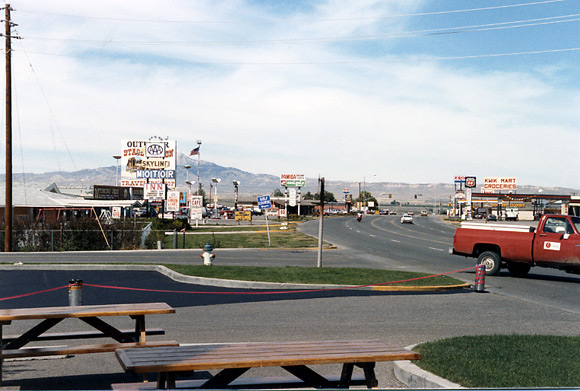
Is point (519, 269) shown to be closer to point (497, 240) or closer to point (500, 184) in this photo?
point (497, 240)

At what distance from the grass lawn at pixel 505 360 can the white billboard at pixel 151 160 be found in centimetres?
4854

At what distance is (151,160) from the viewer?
56.3m

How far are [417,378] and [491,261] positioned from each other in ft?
46.7

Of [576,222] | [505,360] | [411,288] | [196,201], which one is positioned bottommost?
[411,288]

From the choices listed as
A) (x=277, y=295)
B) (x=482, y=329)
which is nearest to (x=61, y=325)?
(x=277, y=295)

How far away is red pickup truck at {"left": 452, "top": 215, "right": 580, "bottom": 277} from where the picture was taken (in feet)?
59.8

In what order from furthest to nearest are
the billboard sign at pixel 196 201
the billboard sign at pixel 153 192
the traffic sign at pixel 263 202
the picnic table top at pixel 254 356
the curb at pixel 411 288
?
the billboard sign at pixel 196 201
the billboard sign at pixel 153 192
the traffic sign at pixel 263 202
the curb at pixel 411 288
the picnic table top at pixel 254 356

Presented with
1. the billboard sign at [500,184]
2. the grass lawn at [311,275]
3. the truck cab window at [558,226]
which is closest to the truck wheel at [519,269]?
the truck cab window at [558,226]

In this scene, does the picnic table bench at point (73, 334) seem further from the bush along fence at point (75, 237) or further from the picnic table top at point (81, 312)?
the bush along fence at point (75, 237)

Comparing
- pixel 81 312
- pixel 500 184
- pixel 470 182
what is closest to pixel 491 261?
pixel 81 312

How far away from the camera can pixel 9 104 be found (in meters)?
31.8

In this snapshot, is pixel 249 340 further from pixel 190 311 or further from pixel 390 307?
pixel 390 307

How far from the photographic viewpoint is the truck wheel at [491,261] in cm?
1983

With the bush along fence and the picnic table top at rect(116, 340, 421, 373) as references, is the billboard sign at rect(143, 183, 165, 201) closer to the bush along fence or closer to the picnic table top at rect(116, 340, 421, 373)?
the bush along fence
